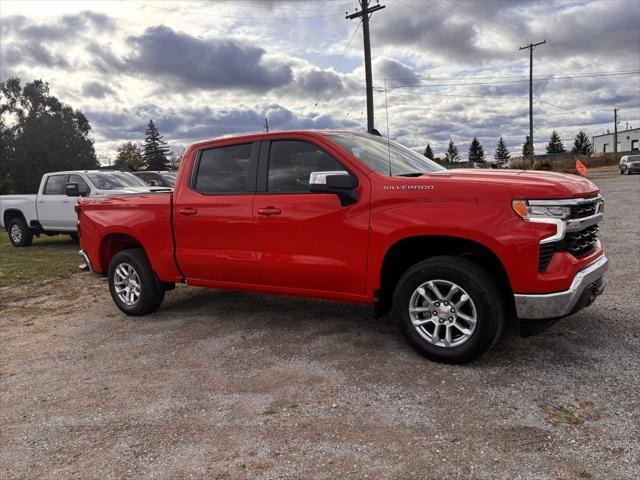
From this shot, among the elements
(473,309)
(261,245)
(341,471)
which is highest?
(261,245)

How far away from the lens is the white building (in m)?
92.9

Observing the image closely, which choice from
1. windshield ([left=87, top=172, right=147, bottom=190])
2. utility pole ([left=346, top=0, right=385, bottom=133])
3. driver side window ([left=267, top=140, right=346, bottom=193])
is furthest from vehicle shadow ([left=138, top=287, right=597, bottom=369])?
utility pole ([left=346, top=0, right=385, bottom=133])

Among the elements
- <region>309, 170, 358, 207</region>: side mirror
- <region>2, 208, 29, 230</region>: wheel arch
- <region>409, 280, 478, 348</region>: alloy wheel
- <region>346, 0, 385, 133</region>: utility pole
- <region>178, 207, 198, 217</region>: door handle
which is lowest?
<region>409, 280, 478, 348</region>: alloy wheel

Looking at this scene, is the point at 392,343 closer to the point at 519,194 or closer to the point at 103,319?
A: the point at 519,194

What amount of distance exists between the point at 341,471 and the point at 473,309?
5.53 ft

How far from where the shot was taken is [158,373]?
4277 mm

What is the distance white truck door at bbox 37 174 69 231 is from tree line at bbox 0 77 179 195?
135ft

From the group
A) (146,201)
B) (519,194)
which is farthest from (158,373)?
(519,194)

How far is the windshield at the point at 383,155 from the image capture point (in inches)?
180

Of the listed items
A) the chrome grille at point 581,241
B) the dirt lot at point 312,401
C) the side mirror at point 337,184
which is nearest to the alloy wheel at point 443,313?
the dirt lot at point 312,401

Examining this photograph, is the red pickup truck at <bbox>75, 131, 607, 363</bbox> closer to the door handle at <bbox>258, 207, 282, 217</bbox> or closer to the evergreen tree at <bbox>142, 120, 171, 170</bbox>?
the door handle at <bbox>258, 207, 282, 217</bbox>

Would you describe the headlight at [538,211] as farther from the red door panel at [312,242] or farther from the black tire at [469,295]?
the red door panel at [312,242]

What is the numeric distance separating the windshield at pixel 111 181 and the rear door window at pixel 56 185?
90 cm

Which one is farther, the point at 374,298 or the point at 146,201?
the point at 146,201
